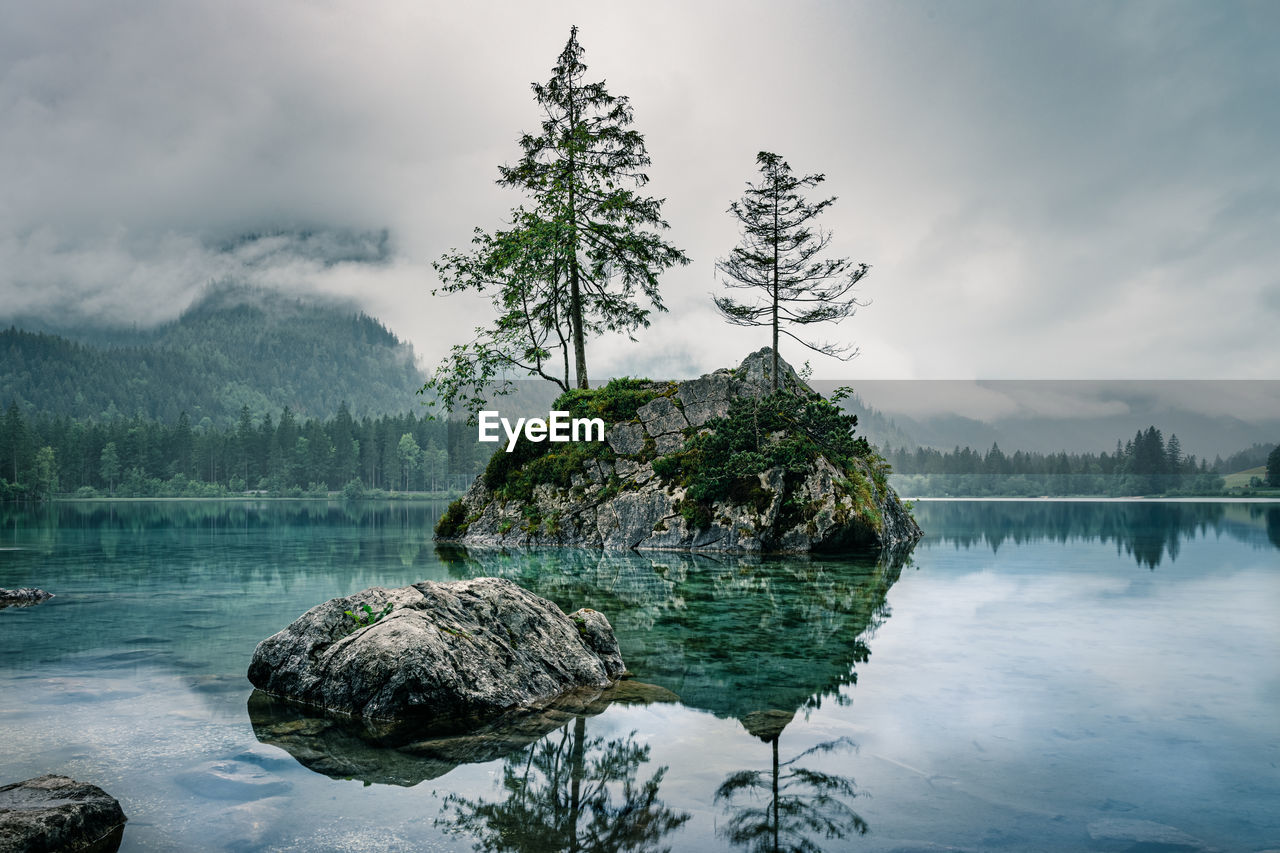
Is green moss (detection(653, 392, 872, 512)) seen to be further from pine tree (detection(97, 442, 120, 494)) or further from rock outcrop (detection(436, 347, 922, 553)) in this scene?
pine tree (detection(97, 442, 120, 494))

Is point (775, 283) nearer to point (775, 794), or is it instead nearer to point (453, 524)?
point (453, 524)

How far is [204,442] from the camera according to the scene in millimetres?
143625

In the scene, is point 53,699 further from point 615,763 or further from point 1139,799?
point 1139,799

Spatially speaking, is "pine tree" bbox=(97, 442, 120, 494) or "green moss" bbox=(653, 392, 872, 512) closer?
"green moss" bbox=(653, 392, 872, 512)

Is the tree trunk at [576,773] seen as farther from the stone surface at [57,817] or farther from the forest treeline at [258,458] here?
the forest treeline at [258,458]

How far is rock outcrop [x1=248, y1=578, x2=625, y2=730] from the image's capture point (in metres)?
7.63

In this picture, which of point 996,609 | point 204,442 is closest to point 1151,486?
point 996,609

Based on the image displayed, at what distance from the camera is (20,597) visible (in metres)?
14.5

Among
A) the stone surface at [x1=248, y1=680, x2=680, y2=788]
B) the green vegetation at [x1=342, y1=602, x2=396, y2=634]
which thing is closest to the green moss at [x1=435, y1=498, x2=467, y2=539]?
the green vegetation at [x1=342, y1=602, x2=396, y2=634]

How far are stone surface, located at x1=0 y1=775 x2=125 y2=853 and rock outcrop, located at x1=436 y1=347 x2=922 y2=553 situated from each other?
2165cm

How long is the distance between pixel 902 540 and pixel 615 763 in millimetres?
26213

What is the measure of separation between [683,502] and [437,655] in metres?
20.0

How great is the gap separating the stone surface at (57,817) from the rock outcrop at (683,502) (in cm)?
2165

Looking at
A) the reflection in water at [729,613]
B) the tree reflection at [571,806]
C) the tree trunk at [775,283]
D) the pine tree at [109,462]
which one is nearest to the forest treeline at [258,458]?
the pine tree at [109,462]
